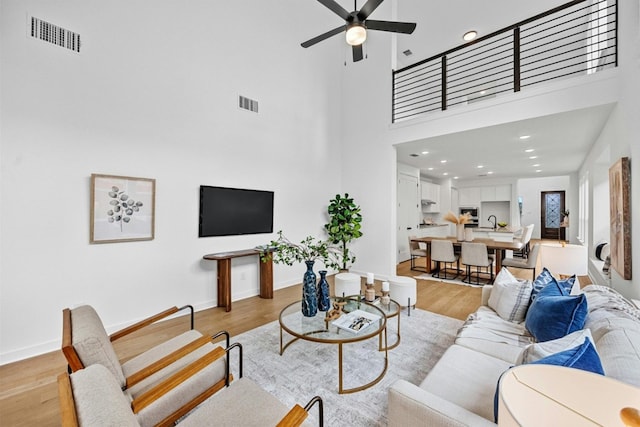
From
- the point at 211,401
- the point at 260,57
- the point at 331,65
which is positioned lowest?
the point at 211,401

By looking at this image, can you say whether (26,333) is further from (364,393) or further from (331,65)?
(331,65)

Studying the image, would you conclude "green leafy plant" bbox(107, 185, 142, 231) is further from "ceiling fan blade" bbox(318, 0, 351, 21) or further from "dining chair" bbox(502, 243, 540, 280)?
"dining chair" bbox(502, 243, 540, 280)

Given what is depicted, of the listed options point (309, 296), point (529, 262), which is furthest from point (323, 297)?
point (529, 262)

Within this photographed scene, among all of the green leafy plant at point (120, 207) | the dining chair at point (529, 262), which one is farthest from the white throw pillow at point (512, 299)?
the green leafy plant at point (120, 207)

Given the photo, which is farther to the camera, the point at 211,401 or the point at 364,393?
the point at 364,393

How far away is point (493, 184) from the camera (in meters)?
9.60

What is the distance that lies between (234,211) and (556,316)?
3.81 metres

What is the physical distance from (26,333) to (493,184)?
1176 centimetres

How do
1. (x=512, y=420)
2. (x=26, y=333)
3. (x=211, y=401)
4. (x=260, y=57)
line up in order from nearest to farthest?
(x=512, y=420) < (x=211, y=401) < (x=26, y=333) < (x=260, y=57)

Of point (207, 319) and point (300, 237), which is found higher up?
point (300, 237)

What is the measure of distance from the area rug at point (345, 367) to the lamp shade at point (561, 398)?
141cm

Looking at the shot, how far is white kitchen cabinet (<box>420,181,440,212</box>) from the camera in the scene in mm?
8250

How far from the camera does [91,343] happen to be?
1.28m

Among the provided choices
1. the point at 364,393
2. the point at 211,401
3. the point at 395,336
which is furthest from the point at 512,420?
the point at 395,336
